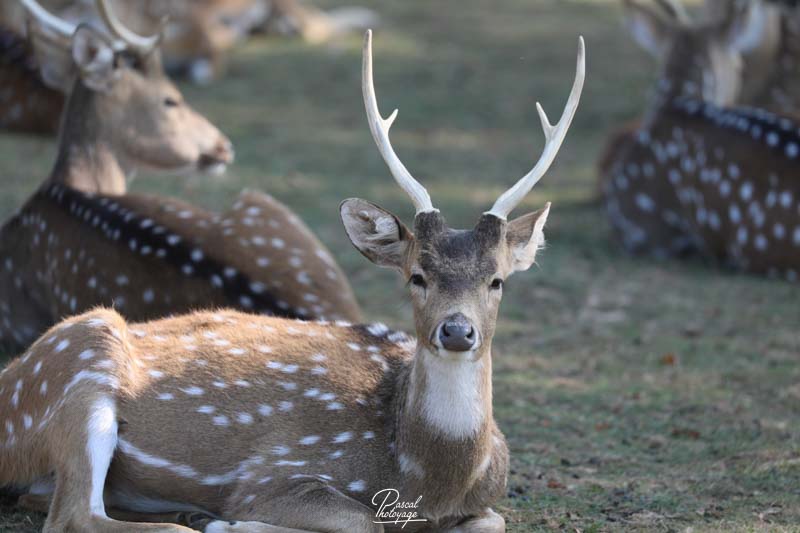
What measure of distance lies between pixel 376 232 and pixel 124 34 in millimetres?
3207

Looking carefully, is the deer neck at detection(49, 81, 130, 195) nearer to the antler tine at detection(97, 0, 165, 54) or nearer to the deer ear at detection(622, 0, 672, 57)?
the antler tine at detection(97, 0, 165, 54)

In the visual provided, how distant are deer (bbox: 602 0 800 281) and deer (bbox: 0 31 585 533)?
443cm

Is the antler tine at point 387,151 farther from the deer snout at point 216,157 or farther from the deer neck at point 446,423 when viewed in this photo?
the deer snout at point 216,157

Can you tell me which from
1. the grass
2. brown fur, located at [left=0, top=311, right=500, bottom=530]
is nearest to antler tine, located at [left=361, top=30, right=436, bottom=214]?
brown fur, located at [left=0, top=311, right=500, bottom=530]

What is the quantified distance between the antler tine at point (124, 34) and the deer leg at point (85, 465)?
3.26 meters

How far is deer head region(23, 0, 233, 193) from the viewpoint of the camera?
23.8ft

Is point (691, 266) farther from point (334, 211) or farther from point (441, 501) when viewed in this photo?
point (441, 501)

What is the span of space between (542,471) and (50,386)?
2.02m

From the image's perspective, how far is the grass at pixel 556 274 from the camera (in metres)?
5.31

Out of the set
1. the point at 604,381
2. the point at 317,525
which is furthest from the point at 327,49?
the point at 317,525

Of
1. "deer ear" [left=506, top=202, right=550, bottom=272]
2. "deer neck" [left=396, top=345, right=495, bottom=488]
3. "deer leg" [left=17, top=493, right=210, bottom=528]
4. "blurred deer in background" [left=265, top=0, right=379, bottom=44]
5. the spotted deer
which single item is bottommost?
"deer leg" [left=17, top=493, right=210, bottom=528]

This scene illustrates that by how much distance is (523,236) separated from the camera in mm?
4645

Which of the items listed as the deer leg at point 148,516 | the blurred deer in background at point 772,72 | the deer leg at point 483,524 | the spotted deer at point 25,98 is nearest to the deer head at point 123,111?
the spotted deer at point 25,98
